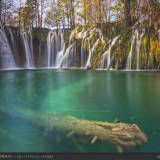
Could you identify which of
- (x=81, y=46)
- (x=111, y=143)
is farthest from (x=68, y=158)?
(x=81, y=46)

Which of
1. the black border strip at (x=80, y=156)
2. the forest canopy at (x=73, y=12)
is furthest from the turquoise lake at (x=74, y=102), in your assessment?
the forest canopy at (x=73, y=12)

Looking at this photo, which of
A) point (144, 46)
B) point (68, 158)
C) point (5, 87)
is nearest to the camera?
point (68, 158)

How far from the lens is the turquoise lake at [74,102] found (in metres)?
1.60

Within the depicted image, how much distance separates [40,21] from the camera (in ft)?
5.83

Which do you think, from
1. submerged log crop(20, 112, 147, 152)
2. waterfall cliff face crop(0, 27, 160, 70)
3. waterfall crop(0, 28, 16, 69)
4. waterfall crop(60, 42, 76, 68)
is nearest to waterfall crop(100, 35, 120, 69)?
waterfall cliff face crop(0, 27, 160, 70)

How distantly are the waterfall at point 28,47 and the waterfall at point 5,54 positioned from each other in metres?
0.07

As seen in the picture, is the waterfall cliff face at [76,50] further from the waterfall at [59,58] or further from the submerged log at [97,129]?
the submerged log at [97,129]

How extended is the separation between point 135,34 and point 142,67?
0.16m

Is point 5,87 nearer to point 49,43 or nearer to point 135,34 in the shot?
point 49,43

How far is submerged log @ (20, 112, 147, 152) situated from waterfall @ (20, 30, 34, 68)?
297mm

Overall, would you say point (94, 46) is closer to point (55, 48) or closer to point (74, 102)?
point (55, 48)

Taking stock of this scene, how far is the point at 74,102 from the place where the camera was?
66.6 inches

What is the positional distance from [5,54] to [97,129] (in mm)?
570

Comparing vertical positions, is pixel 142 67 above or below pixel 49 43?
below
